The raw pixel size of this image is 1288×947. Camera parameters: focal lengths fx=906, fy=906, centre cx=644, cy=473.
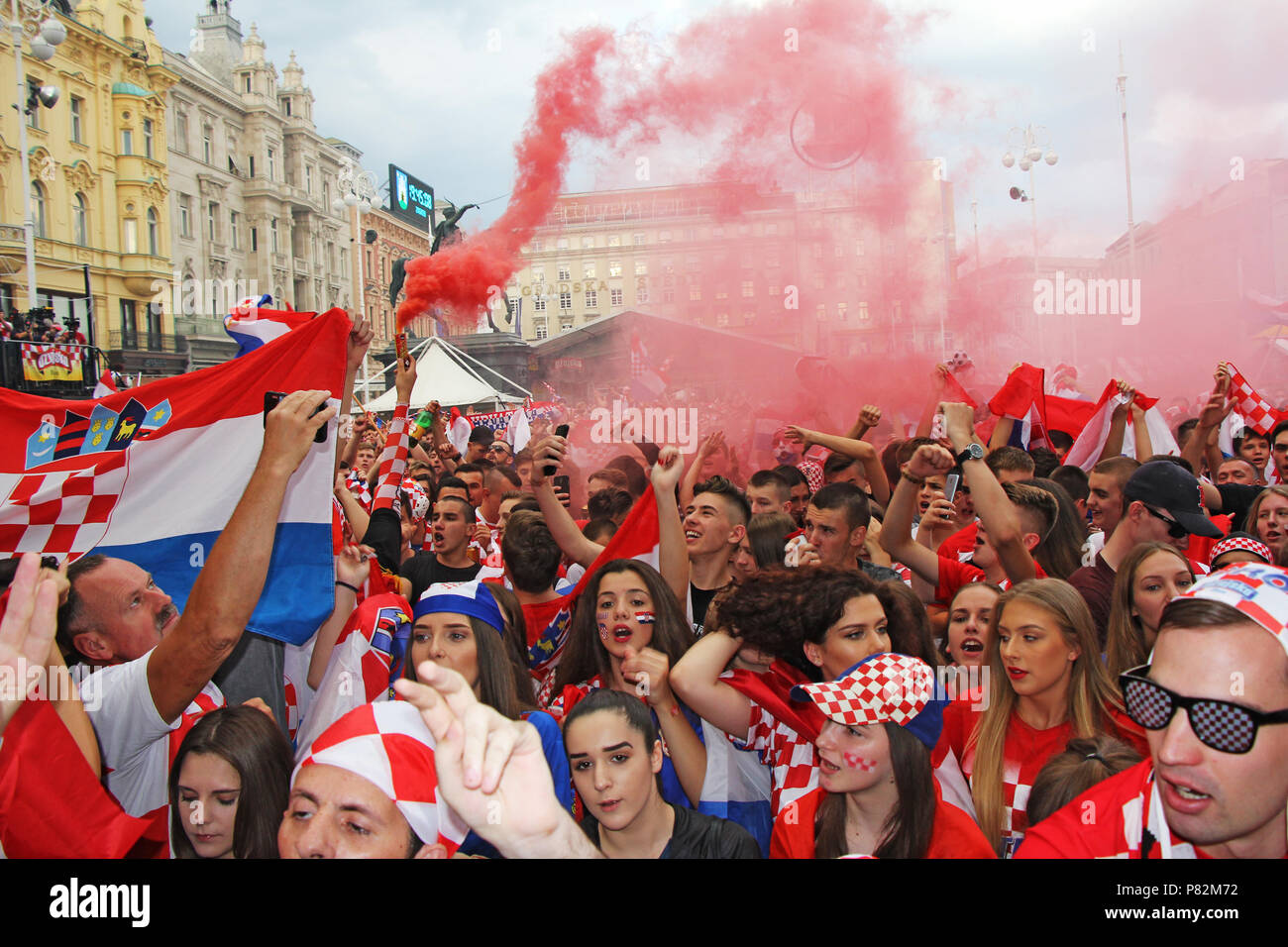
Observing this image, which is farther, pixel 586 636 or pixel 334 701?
pixel 586 636

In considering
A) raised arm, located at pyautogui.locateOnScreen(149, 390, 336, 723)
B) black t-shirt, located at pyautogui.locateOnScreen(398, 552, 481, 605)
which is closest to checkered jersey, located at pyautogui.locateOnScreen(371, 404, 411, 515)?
black t-shirt, located at pyautogui.locateOnScreen(398, 552, 481, 605)

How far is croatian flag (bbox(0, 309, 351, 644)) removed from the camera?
3322 mm

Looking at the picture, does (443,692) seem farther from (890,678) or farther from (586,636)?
(586,636)

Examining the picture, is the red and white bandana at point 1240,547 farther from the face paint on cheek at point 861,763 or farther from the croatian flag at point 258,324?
the croatian flag at point 258,324

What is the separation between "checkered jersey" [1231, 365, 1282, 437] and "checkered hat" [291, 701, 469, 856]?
693 centimetres

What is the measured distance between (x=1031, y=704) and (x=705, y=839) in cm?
119

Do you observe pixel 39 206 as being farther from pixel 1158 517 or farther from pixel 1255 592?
pixel 1255 592

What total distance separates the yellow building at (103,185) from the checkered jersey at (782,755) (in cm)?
2427

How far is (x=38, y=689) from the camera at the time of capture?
A: 6.89 ft

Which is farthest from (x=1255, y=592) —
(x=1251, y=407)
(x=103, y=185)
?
(x=103, y=185)

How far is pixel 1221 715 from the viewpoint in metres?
1.67

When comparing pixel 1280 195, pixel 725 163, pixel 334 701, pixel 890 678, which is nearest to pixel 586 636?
pixel 334 701

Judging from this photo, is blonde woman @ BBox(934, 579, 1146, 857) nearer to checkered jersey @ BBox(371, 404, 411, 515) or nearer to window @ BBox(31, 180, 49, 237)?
checkered jersey @ BBox(371, 404, 411, 515)
